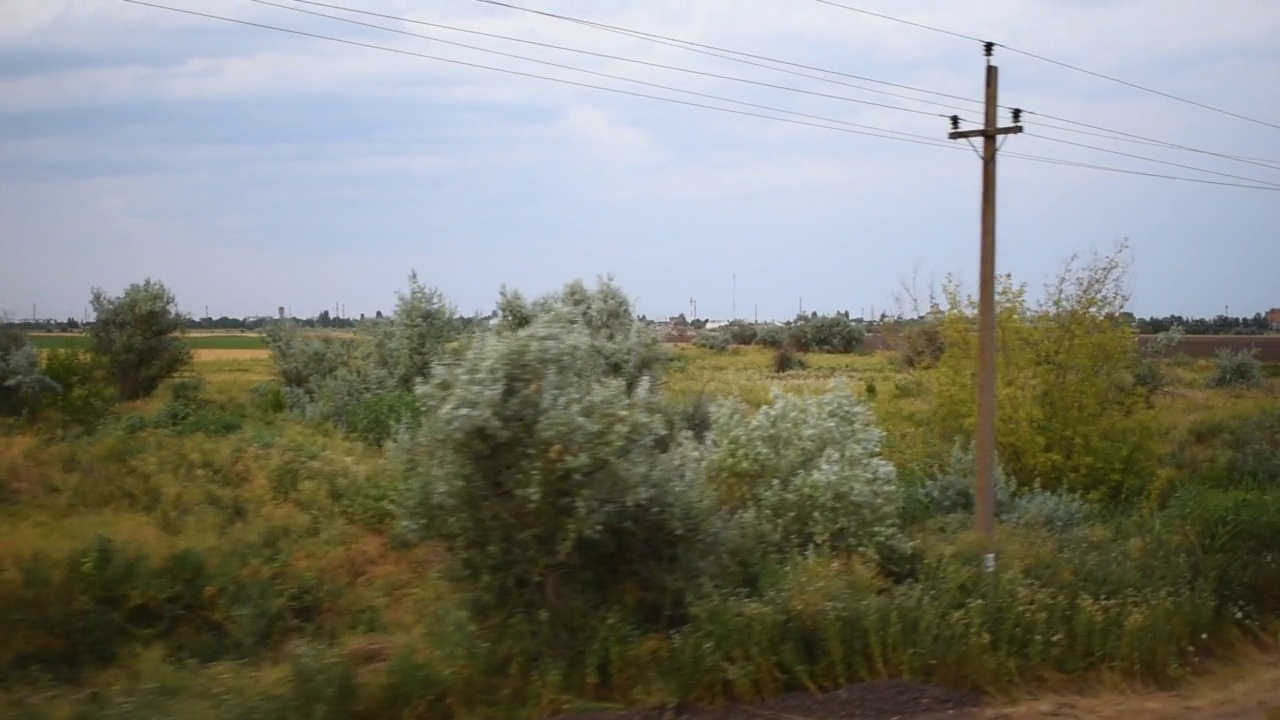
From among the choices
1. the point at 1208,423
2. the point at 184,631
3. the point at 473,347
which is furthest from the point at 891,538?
the point at 1208,423

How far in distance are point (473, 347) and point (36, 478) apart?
10989mm

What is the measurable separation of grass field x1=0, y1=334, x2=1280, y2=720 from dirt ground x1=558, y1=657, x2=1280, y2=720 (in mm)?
183

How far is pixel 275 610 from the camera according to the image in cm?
1277

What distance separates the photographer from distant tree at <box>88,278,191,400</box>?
3525 centimetres

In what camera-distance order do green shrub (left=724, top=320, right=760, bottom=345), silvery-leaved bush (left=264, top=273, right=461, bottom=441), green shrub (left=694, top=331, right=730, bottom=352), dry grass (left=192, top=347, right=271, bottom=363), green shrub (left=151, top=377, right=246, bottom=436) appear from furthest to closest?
green shrub (left=724, top=320, right=760, bottom=345) < green shrub (left=694, top=331, right=730, bottom=352) < dry grass (left=192, top=347, right=271, bottom=363) < silvery-leaved bush (left=264, top=273, right=461, bottom=441) < green shrub (left=151, top=377, right=246, bottom=436)

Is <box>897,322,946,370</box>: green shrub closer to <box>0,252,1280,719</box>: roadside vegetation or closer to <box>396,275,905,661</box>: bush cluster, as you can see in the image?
<box>0,252,1280,719</box>: roadside vegetation

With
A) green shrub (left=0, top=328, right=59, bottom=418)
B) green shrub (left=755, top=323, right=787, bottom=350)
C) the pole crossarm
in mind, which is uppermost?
the pole crossarm

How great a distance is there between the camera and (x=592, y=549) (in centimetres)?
1048

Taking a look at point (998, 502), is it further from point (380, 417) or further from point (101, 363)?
point (101, 363)

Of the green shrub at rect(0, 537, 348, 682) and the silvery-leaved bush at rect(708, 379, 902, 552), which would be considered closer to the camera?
the green shrub at rect(0, 537, 348, 682)

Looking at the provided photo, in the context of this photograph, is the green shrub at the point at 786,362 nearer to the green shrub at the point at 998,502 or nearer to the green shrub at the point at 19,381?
the green shrub at the point at 19,381

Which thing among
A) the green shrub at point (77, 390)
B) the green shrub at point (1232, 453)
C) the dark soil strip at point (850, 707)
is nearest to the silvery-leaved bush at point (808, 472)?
the dark soil strip at point (850, 707)

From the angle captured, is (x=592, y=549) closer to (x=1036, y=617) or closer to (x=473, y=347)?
(x=473, y=347)

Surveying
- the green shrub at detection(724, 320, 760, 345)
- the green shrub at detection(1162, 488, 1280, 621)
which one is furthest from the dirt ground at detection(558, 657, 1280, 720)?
the green shrub at detection(724, 320, 760, 345)
